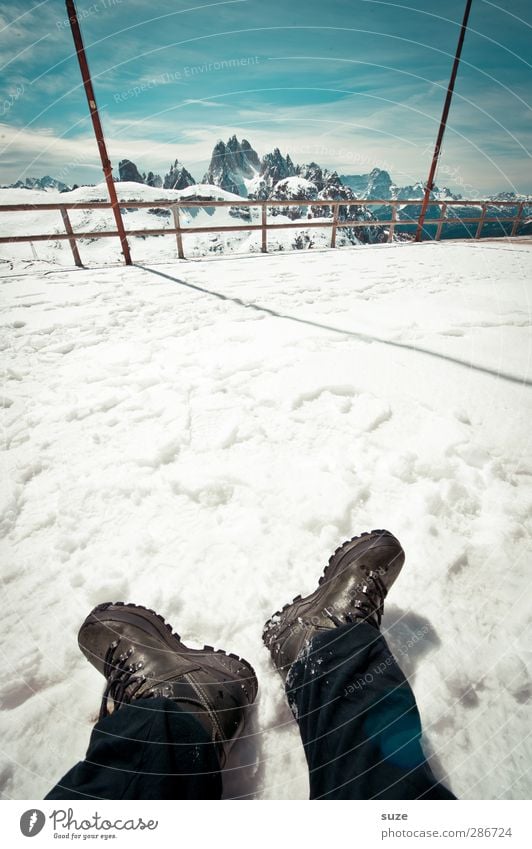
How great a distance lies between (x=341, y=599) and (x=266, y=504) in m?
0.48

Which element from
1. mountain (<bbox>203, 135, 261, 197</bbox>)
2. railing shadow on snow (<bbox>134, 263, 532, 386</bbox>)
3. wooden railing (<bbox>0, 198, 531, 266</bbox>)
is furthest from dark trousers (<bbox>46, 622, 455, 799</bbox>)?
mountain (<bbox>203, 135, 261, 197</bbox>)

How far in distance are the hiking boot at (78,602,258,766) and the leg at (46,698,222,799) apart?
7cm

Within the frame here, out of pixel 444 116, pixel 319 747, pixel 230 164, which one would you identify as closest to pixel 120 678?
pixel 319 747

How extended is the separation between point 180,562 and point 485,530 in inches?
45.2

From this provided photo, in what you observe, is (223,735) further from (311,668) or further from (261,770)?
(311,668)

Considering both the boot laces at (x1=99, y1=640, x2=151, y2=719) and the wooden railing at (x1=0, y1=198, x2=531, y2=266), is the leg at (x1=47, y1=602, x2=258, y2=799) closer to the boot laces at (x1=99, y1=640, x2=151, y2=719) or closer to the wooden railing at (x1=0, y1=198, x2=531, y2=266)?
the boot laces at (x1=99, y1=640, x2=151, y2=719)

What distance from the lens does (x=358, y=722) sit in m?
0.83

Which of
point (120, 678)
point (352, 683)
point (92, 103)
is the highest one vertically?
point (92, 103)

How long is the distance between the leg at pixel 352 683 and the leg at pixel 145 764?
248 mm

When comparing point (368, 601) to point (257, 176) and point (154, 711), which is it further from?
point (257, 176)

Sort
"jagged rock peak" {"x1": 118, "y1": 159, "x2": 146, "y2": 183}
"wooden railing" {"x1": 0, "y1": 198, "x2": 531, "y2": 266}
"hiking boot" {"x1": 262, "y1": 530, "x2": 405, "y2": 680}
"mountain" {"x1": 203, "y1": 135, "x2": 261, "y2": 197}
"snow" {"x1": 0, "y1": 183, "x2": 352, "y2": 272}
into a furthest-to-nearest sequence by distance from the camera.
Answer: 1. "jagged rock peak" {"x1": 118, "y1": 159, "x2": 146, "y2": 183}
2. "mountain" {"x1": 203, "y1": 135, "x2": 261, "y2": 197}
3. "snow" {"x1": 0, "y1": 183, "x2": 352, "y2": 272}
4. "wooden railing" {"x1": 0, "y1": 198, "x2": 531, "y2": 266}
5. "hiking boot" {"x1": 262, "y1": 530, "x2": 405, "y2": 680}

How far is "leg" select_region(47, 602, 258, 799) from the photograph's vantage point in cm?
77

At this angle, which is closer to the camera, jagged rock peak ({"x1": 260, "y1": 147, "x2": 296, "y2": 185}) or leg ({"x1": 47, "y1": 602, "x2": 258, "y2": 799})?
leg ({"x1": 47, "y1": 602, "x2": 258, "y2": 799})
